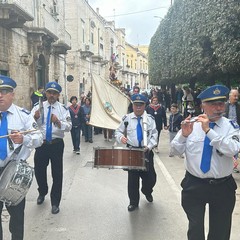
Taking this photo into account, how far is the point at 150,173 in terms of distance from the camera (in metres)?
6.02

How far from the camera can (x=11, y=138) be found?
3.65 meters

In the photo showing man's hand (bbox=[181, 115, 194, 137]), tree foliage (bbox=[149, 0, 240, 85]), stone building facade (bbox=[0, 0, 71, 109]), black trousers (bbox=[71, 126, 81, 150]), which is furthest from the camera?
stone building facade (bbox=[0, 0, 71, 109])

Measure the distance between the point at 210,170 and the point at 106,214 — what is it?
2.59m

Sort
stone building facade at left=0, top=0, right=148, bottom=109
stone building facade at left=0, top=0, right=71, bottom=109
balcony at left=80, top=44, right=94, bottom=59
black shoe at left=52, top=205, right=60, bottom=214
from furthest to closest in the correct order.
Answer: balcony at left=80, top=44, right=94, bottom=59 → stone building facade at left=0, top=0, right=148, bottom=109 → stone building facade at left=0, top=0, right=71, bottom=109 → black shoe at left=52, top=205, right=60, bottom=214

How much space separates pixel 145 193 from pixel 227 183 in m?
2.80

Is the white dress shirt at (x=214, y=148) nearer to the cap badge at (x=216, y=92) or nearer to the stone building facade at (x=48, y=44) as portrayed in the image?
the cap badge at (x=216, y=92)

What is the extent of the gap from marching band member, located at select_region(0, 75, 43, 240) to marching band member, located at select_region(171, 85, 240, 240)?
60.3 inches

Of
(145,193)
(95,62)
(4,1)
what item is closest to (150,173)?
(145,193)

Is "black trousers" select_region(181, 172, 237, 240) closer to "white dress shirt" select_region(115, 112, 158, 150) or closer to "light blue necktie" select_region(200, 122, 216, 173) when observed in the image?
"light blue necktie" select_region(200, 122, 216, 173)

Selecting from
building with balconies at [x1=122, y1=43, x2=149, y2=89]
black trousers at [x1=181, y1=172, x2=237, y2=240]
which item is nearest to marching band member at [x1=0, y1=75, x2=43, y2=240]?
black trousers at [x1=181, y1=172, x2=237, y2=240]

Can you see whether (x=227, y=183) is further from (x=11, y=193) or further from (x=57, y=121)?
(x=57, y=121)

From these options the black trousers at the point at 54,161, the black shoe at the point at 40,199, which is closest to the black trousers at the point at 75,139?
the black shoe at the point at 40,199

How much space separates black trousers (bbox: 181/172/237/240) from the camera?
348cm

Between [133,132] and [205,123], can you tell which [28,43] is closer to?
[133,132]
